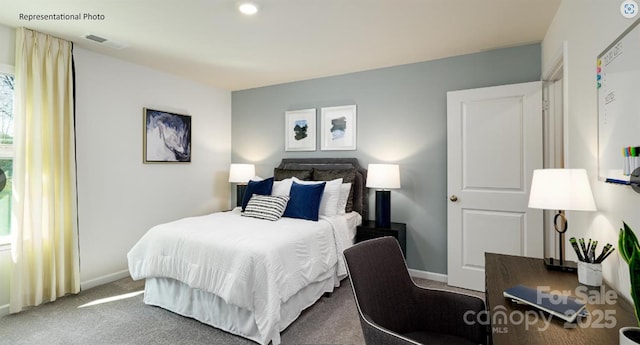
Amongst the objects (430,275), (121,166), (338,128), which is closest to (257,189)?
(338,128)

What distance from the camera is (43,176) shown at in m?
2.71

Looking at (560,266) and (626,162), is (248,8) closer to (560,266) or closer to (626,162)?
(626,162)

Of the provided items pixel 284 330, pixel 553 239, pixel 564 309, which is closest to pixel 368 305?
pixel 564 309

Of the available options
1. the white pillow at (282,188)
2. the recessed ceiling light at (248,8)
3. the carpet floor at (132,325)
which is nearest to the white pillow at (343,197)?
the white pillow at (282,188)

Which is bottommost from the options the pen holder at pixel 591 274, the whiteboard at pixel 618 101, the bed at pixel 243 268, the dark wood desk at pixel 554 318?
the bed at pixel 243 268

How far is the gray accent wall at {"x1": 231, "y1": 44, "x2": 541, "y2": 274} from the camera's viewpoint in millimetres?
3131

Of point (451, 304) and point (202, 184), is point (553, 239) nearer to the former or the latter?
point (451, 304)

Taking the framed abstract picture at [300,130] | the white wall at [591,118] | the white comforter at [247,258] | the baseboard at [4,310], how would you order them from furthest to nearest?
the framed abstract picture at [300,130] → the baseboard at [4,310] → the white comforter at [247,258] → the white wall at [591,118]

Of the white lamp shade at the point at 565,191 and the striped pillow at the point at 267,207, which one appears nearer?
the white lamp shade at the point at 565,191

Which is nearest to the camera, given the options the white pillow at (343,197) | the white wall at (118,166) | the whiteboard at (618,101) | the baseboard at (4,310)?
the whiteboard at (618,101)

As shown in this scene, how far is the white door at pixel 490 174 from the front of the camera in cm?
283

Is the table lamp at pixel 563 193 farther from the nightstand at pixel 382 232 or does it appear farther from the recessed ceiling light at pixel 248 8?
the recessed ceiling light at pixel 248 8

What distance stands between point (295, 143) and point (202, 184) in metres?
1.49

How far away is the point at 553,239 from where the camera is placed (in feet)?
8.91
